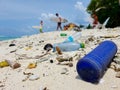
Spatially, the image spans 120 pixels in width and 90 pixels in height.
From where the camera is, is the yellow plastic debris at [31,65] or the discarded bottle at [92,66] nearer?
the discarded bottle at [92,66]

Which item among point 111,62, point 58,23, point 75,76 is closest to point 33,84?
point 75,76

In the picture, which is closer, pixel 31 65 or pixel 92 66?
pixel 92 66

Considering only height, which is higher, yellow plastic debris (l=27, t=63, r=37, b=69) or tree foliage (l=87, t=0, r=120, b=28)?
tree foliage (l=87, t=0, r=120, b=28)

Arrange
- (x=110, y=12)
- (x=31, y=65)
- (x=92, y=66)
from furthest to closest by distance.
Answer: (x=110, y=12) < (x=31, y=65) < (x=92, y=66)

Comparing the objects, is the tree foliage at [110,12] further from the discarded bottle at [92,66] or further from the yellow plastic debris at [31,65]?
the discarded bottle at [92,66]

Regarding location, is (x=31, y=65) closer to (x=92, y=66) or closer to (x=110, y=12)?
(x=92, y=66)

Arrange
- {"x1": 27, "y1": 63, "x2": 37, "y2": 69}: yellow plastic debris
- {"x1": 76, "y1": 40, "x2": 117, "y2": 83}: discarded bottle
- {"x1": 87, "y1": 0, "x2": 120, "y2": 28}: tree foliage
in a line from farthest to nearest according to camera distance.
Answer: {"x1": 87, "y1": 0, "x2": 120, "y2": 28}: tree foliage, {"x1": 27, "y1": 63, "x2": 37, "y2": 69}: yellow plastic debris, {"x1": 76, "y1": 40, "x2": 117, "y2": 83}: discarded bottle

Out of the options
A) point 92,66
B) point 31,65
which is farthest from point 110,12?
point 92,66

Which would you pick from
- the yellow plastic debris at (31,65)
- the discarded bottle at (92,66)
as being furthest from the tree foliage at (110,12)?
the discarded bottle at (92,66)

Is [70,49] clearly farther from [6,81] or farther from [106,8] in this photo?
[106,8]

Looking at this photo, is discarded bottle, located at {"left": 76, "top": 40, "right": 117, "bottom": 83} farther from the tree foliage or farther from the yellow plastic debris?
the tree foliage

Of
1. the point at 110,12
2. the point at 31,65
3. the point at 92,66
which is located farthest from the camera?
the point at 110,12

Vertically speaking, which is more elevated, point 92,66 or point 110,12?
point 110,12

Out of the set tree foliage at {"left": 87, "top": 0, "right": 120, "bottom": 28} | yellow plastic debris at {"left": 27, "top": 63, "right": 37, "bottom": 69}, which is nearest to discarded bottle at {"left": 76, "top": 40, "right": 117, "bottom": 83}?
yellow plastic debris at {"left": 27, "top": 63, "right": 37, "bottom": 69}
